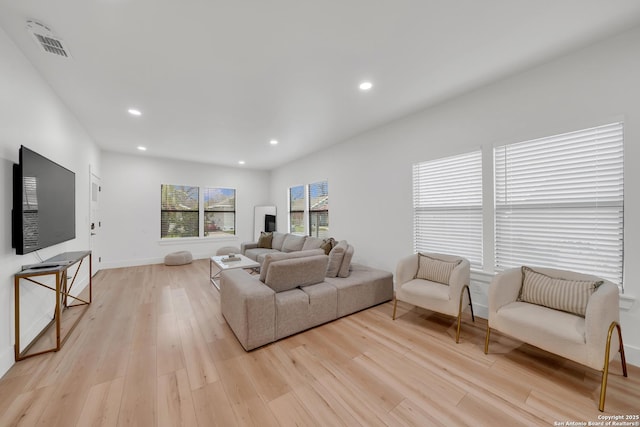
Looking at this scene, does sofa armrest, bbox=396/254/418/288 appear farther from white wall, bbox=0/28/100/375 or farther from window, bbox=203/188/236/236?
window, bbox=203/188/236/236

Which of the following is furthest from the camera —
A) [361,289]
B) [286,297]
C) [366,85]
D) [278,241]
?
[278,241]

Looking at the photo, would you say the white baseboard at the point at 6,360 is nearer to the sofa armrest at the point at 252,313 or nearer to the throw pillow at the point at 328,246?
the sofa armrest at the point at 252,313

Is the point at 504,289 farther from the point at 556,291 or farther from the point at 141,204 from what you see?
the point at 141,204

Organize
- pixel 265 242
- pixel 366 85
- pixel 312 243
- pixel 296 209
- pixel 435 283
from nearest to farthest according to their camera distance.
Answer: pixel 366 85
pixel 435 283
pixel 312 243
pixel 265 242
pixel 296 209

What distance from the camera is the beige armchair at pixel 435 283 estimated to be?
7.96ft

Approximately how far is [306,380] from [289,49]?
2791 millimetres

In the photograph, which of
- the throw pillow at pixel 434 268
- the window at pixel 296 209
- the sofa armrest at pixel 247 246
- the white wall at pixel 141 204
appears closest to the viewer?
the throw pillow at pixel 434 268

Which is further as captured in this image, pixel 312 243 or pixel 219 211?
pixel 219 211

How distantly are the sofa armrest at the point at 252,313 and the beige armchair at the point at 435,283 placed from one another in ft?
4.88

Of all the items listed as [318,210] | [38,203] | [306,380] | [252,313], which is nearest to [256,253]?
[318,210]

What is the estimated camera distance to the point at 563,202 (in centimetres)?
224

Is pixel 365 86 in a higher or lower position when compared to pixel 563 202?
higher

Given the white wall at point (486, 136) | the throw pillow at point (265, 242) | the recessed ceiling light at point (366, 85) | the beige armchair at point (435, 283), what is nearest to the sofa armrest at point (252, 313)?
the beige armchair at point (435, 283)

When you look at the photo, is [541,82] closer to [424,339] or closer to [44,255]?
[424,339]
